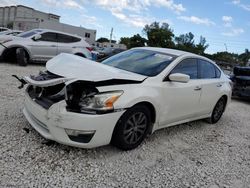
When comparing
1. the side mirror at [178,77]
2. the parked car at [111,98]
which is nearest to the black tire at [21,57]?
Result: the parked car at [111,98]

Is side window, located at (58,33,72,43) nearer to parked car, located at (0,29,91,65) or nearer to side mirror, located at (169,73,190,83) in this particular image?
parked car, located at (0,29,91,65)

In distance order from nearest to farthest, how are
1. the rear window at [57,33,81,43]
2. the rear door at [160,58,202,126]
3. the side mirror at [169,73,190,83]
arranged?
the side mirror at [169,73,190,83], the rear door at [160,58,202,126], the rear window at [57,33,81,43]

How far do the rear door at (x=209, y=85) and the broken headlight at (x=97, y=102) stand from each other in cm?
232

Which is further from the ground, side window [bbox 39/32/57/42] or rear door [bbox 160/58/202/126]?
side window [bbox 39/32/57/42]

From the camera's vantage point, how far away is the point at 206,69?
17.6ft

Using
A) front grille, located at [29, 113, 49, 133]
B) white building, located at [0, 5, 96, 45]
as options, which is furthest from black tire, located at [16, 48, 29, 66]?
white building, located at [0, 5, 96, 45]

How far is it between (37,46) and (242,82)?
7.90 m

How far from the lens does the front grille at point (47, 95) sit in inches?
131

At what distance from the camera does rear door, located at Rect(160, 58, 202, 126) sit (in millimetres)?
4094

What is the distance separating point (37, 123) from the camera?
353cm

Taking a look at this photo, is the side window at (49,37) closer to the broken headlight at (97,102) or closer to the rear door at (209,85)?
the rear door at (209,85)

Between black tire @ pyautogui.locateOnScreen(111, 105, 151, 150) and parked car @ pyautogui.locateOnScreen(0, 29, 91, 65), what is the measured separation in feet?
25.8

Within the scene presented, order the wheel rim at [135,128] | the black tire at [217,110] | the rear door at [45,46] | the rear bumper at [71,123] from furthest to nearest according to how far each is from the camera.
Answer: the rear door at [45,46], the black tire at [217,110], the wheel rim at [135,128], the rear bumper at [71,123]

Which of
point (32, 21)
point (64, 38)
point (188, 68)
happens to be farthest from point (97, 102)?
point (32, 21)
